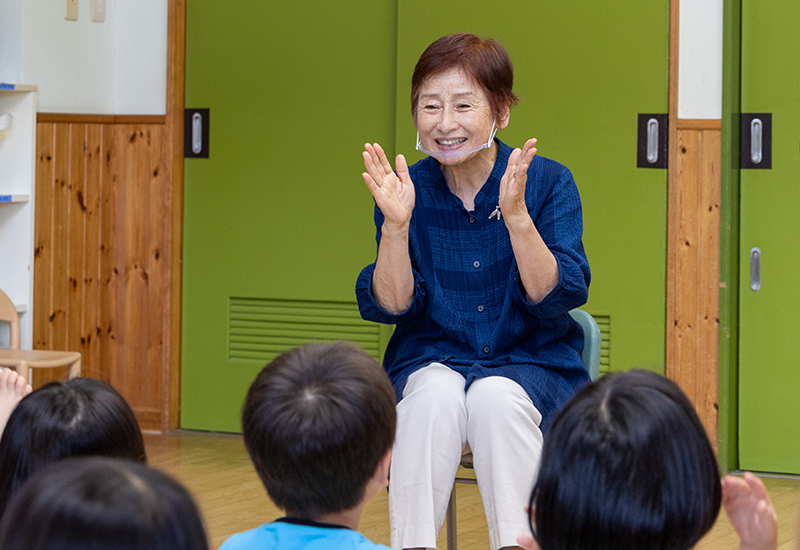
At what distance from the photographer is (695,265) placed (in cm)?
328

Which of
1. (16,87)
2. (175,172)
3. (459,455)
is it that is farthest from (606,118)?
(16,87)

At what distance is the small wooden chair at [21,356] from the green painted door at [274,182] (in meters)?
0.80

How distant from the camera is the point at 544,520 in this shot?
943 mm

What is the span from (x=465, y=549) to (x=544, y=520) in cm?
162

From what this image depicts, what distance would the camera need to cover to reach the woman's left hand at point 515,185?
5.79 feet

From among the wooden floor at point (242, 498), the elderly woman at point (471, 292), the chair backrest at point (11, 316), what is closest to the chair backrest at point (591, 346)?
the elderly woman at point (471, 292)

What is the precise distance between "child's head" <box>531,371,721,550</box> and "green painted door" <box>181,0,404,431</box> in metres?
2.64

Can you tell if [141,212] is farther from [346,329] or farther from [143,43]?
[346,329]

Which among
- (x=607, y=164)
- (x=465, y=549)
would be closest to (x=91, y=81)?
(x=607, y=164)

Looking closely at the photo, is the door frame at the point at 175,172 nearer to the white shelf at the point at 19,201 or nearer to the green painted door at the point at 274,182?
the green painted door at the point at 274,182

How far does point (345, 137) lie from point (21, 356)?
140 cm

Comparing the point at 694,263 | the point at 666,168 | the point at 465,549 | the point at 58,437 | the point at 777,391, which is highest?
the point at 666,168

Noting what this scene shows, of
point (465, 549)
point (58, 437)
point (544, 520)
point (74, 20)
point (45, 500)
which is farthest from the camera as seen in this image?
point (74, 20)

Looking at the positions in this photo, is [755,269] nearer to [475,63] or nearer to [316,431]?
[475,63]
